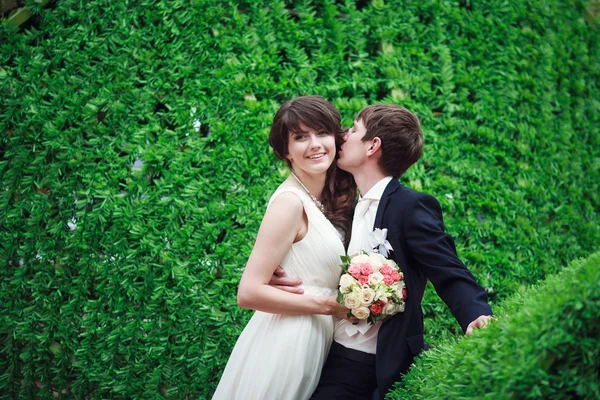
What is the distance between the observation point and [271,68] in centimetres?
431

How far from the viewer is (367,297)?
2.66 meters

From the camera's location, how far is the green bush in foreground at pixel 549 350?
1856 mm

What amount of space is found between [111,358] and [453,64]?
3.37m

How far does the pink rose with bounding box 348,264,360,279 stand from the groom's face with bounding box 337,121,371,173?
695 mm

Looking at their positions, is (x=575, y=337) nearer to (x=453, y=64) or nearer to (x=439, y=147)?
(x=439, y=147)

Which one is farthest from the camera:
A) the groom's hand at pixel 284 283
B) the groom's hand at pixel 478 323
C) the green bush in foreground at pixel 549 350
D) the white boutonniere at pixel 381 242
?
the groom's hand at pixel 284 283

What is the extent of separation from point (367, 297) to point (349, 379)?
50cm

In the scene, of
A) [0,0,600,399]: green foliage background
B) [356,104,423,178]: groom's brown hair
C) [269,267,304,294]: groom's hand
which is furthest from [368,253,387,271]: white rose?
[0,0,600,399]: green foliage background

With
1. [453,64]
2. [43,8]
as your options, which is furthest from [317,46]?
[43,8]

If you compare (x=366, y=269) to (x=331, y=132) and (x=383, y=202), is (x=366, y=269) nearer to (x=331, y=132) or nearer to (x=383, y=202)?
(x=383, y=202)

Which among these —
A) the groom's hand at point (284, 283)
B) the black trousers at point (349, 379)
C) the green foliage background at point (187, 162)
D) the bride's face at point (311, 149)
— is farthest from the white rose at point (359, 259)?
the green foliage background at point (187, 162)

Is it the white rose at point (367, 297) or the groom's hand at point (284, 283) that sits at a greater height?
the white rose at point (367, 297)

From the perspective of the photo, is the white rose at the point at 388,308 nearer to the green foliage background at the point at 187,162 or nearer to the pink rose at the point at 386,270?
the pink rose at the point at 386,270

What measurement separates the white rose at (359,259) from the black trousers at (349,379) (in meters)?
0.47
